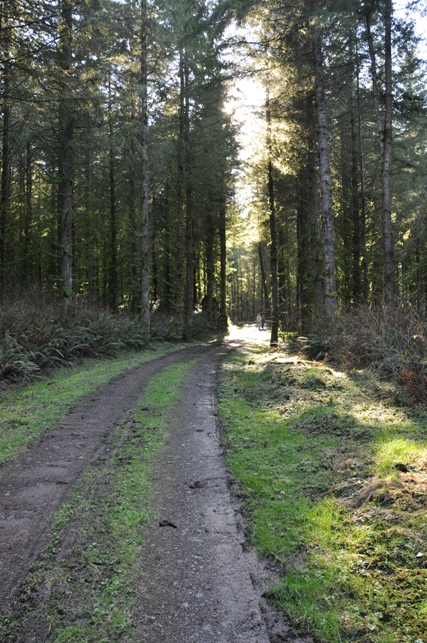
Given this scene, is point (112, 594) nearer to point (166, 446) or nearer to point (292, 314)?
point (166, 446)

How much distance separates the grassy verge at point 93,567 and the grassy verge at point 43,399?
1836 mm

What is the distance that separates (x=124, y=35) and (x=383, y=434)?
61.3 ft

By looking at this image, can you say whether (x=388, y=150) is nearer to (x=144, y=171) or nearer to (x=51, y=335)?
(x=144, y=171)

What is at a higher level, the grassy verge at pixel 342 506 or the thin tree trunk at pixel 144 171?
the thin tree trunk at pixel 144 171

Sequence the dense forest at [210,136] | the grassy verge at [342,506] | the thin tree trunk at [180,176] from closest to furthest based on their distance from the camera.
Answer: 1. the grassy verge at [342,506]
2. the dense forest at [210,136]
3. the thin tree trunk at [180,176]

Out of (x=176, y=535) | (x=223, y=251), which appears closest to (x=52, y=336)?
(x=176, y=535)

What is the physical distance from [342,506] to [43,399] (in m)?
6.85

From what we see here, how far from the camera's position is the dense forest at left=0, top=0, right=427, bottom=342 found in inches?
493

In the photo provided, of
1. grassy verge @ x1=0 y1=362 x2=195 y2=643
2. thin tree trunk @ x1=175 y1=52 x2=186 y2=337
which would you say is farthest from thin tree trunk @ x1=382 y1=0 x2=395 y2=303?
grassy verge @ x1=0 y1=362 x2=195 y2=643

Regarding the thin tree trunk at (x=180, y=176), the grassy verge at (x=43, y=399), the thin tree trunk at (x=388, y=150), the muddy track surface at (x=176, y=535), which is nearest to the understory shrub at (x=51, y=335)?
the grassy verge at (x=43, y=399)

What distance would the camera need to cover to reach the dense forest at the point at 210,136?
12534 mm

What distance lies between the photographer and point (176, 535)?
3.64 meters

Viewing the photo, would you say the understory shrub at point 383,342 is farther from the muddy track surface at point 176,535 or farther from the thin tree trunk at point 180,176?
the thin tree trunk at point 180,176

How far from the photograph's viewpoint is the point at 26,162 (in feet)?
75.9
